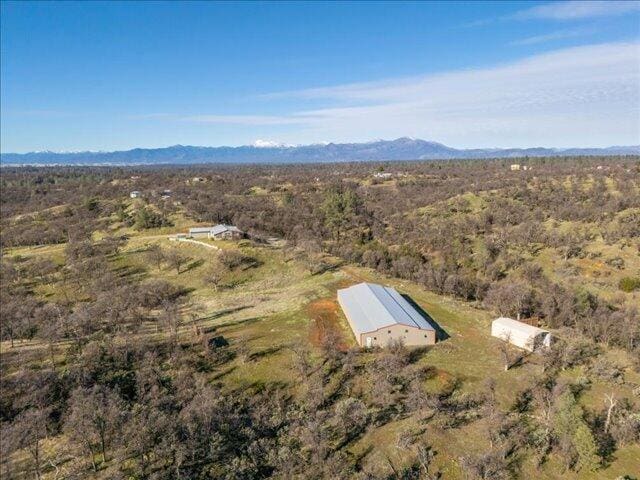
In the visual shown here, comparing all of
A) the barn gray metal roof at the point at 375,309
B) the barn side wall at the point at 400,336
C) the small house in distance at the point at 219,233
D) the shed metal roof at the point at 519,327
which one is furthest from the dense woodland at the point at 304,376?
the small house in distance at the point at 219,233

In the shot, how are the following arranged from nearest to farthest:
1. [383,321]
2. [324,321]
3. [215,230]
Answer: [383,321], [324,321], [215,230]

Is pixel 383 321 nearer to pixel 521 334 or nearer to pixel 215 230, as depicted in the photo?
pixel 521 334

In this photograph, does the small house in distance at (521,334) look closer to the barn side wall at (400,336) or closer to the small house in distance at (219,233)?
the barn side wall at (400,336)

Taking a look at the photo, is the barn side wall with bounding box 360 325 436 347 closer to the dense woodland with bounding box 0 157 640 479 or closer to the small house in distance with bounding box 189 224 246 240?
the dense woodland with bounding box 0 157 640 479

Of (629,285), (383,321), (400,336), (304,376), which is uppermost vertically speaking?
(383,321)

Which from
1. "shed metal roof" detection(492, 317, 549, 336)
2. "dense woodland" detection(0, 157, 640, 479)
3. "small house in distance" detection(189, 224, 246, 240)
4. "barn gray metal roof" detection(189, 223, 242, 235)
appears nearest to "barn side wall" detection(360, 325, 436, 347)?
"dense woodland" detection(0, 157, 640, 479)

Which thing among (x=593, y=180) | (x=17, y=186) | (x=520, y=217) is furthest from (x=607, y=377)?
(x=17, y=186)

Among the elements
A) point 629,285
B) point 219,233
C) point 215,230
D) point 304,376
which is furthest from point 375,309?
point 215,230

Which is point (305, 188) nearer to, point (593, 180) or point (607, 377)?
point (593, 180)
